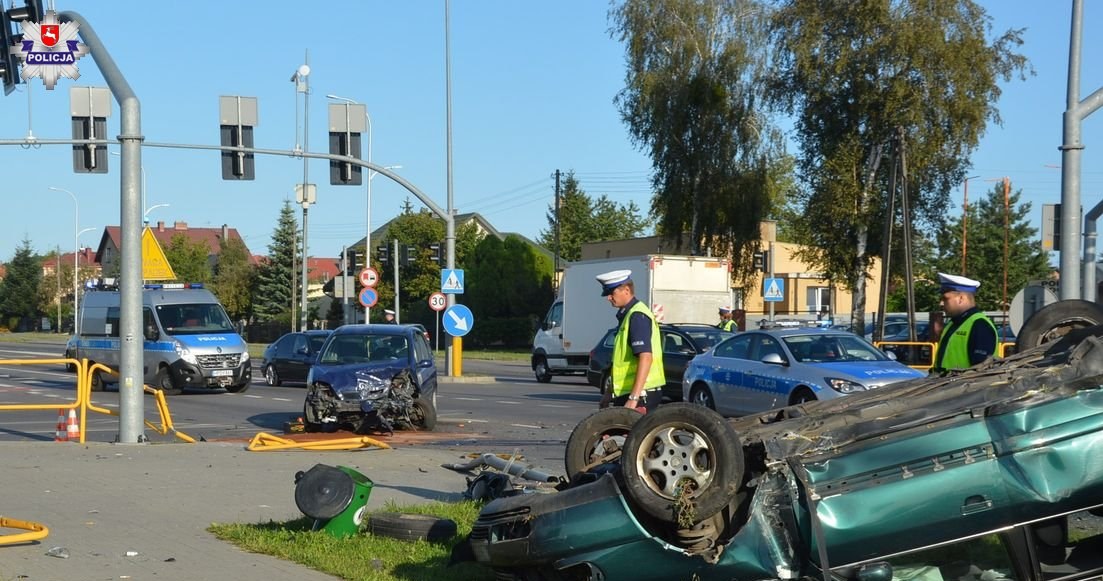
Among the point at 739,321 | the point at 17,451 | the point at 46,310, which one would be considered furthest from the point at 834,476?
the point at 46,310

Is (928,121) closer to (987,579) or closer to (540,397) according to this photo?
(540,397)

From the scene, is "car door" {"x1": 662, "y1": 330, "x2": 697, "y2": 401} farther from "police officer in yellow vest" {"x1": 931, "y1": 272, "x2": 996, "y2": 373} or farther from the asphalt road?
"police officer in yellow vest" {"x1": 931, "y1": 272, "x2": 996, "y2": 373}

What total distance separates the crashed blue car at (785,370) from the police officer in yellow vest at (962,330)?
748 cm

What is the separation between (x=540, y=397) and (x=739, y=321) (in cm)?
997

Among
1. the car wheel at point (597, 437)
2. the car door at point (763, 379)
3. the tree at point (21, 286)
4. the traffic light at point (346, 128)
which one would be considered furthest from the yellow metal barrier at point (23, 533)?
the tree at point (21, 286)

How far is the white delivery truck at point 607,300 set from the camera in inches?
1244

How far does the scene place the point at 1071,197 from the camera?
1422cm

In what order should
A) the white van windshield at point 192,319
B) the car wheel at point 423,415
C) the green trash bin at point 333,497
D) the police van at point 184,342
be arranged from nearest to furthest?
1. the green trash bin at point 333,497
2. the car wheel at point 423,415
3. the police van at point 184,342
4. the white van windshield at point 192,319

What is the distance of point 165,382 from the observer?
27.1 m

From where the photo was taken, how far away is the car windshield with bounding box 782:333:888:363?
16859 millimetres

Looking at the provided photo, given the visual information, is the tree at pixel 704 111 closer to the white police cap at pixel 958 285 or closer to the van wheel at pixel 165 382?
the van wheel at pixel 165 382

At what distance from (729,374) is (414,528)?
34.4 feet

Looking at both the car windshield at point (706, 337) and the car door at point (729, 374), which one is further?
the car windshield at point (706, 337)

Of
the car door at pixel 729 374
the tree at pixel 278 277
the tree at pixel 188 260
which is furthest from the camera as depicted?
the tree at pixel 188 260
